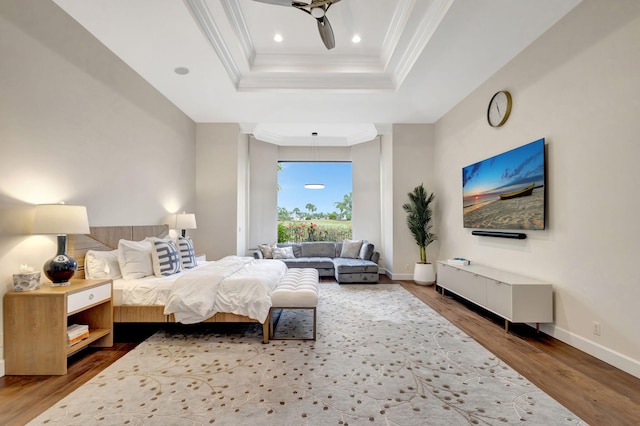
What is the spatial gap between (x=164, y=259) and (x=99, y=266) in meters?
0.62

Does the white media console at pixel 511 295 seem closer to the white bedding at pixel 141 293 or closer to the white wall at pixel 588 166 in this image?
the white wall at pixel 588 166

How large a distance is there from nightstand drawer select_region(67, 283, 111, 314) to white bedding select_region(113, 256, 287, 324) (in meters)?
0.21

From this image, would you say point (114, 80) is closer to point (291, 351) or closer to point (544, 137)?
point (291, 351)

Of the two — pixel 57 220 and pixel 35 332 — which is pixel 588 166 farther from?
pixel 35 332

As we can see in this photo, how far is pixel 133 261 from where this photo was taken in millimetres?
3424

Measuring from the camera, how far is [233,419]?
1880 millimetres

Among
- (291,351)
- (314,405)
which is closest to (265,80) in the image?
(291,351)

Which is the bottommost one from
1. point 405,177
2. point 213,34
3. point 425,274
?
point 425,274

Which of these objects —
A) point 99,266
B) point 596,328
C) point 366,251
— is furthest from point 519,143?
point 99,266

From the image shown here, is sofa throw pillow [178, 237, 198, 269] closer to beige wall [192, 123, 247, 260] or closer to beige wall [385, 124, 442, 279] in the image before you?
beige wall [192, 123, 247, 260]

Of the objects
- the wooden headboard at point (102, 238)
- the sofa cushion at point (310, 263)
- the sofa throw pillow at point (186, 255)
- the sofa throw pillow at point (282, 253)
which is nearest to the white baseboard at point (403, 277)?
the sofa cushion at point (310, 263)

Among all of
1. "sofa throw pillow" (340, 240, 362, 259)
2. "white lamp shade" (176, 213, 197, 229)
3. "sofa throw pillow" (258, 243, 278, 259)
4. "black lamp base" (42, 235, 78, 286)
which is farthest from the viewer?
"sofa throw pillow" (340, 240, 362, 259)

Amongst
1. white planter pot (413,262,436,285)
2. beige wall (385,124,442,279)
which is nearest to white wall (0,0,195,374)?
beige wall (385,124,442,279)

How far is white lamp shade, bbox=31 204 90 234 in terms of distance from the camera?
2.53 metres
